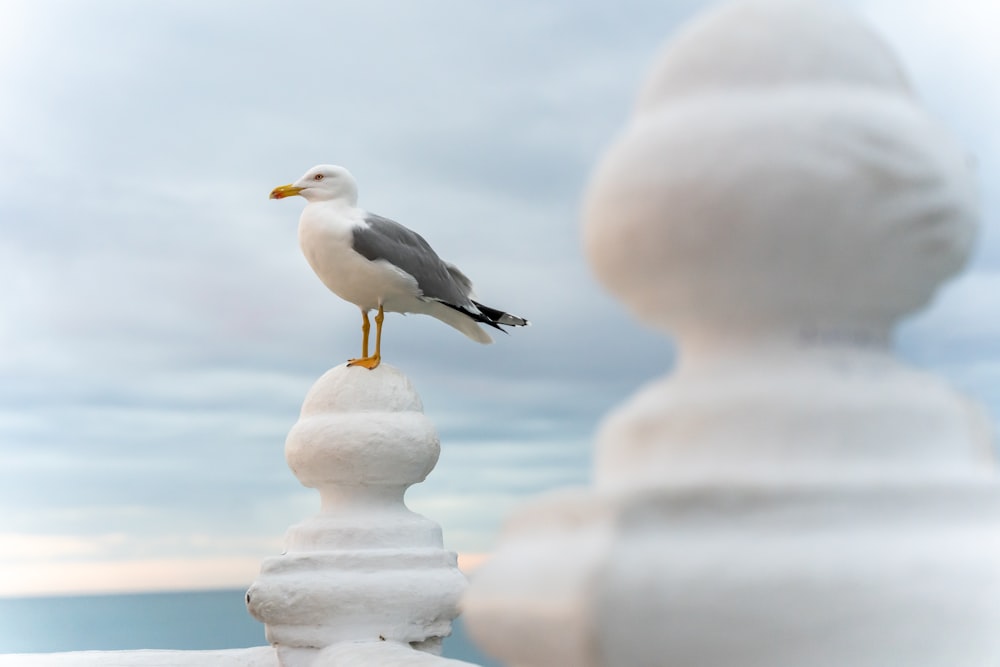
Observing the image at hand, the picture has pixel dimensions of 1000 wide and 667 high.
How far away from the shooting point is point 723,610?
4.03 ft

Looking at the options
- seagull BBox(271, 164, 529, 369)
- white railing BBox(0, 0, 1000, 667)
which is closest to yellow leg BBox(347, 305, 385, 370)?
seagull BBox(271, 164, 529, 369)

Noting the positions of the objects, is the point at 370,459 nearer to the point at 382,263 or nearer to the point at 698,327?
the point at 382,263

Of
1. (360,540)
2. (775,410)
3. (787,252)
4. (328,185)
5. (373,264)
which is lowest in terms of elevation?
(775,410)

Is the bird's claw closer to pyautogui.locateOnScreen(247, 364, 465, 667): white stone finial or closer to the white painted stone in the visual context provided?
pyautogui.locateOnScreen(247, 364, 465, 667): white stone finial

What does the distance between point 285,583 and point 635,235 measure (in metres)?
3.40

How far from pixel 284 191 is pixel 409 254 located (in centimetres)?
81

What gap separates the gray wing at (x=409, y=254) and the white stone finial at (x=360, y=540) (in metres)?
0.49

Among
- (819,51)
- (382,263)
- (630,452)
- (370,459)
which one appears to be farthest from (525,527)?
(382,263)

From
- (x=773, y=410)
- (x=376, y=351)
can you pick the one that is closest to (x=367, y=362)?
(x=376, y=351)

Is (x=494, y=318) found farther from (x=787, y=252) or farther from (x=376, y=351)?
(x=787, y=252)

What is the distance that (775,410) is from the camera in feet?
4.40

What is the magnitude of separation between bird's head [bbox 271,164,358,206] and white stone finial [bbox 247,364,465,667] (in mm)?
927

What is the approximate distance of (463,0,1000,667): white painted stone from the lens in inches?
48.7

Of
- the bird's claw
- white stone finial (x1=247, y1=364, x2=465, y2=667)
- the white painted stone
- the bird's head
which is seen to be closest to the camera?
the white painted stone
